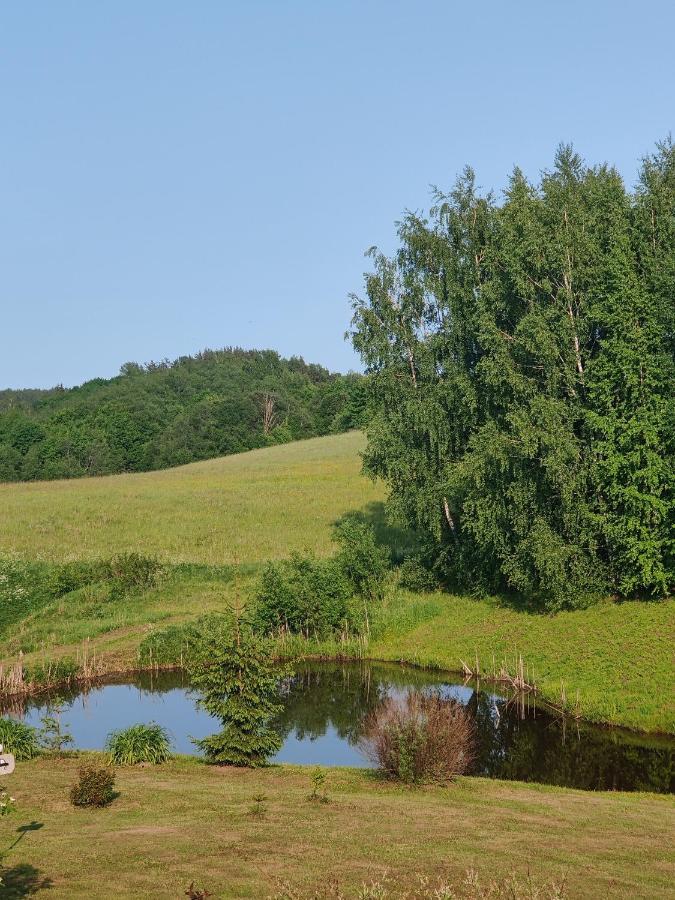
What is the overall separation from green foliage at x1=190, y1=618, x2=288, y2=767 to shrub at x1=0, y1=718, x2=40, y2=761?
4746mm

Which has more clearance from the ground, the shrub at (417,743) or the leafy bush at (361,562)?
the leafy bush at (361,562)

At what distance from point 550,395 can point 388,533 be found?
22798mm

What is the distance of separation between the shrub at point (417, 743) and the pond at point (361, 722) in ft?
13.9

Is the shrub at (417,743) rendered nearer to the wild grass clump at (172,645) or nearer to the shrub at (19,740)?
the shrub at (19,740)

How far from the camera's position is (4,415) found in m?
166

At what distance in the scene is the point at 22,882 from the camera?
48.9ft

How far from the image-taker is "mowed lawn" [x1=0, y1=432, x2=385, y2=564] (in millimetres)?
63281

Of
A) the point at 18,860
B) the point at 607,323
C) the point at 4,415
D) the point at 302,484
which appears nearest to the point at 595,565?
the point at 607,323

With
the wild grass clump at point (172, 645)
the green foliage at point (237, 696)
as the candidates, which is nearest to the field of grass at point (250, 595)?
the wild grass clump at point (172, 645)

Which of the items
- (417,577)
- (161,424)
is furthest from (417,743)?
(161,424)

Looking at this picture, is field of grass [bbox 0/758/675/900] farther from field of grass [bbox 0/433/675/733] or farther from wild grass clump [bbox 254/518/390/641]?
wild grass clump [bbox 254/518/390/641]

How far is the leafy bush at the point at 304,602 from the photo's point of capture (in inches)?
1759

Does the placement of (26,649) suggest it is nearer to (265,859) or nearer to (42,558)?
(42,558)

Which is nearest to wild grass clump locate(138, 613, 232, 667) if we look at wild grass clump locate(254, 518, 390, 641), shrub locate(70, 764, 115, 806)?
wild grass clump locate(254, 518, 390, 641)
